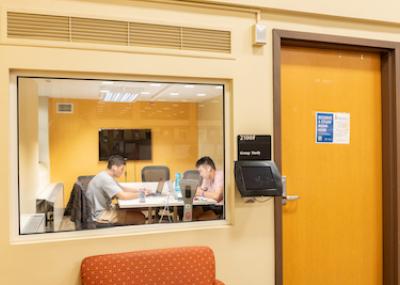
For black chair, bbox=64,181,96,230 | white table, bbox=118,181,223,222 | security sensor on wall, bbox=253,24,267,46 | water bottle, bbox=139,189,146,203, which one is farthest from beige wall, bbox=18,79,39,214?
security sensor on wall, bbox=253,24,267,46

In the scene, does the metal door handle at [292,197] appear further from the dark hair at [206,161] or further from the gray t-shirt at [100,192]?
the gray t-shirt at [100,192]

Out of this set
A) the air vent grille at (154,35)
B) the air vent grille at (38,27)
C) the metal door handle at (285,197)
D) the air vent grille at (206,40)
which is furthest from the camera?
the metal door handle at (285,197)

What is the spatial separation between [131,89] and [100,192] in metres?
0.72

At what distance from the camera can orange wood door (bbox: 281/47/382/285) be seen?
267 cm

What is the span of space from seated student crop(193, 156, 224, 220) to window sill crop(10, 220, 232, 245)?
0.30ft

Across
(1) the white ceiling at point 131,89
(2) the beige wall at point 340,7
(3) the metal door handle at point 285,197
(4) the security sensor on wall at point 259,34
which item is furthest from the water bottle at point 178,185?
(2) the beige wall at point 340,7

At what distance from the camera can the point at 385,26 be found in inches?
110

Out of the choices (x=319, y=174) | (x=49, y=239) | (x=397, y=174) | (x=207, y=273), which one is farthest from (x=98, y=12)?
(x=397, y=174)

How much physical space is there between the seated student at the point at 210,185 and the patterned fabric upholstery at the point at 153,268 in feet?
1.08

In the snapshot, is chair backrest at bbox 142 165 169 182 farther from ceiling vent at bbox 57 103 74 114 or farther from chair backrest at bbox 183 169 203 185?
ceiling vent at bbox 57 103 74 114

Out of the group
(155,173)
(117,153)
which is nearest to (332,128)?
(155,173)

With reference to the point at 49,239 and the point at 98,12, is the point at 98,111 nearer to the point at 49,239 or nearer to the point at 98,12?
the point at 98,12

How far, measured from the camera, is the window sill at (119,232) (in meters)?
2.09

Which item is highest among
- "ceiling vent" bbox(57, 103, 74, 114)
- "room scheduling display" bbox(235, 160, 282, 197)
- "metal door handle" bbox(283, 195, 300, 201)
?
"ceiling vent" bbox(57, 103, 74, 114)
